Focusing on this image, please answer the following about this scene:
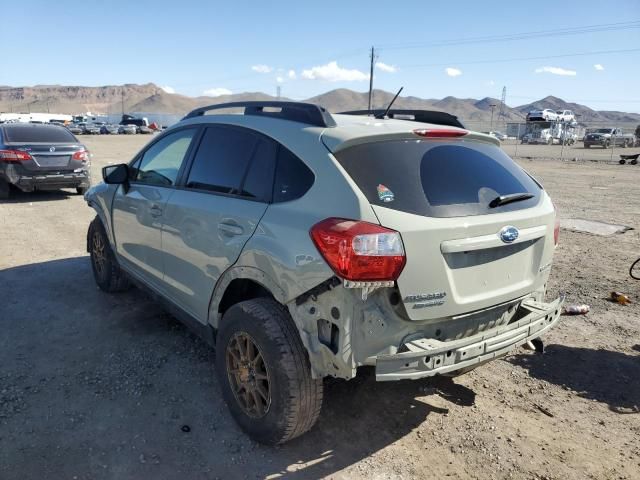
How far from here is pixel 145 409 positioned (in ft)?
10.7

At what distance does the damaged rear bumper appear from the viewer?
239cm

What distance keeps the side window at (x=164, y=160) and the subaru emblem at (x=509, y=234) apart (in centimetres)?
236

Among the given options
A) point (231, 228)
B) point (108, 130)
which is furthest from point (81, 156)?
point (108, 130)

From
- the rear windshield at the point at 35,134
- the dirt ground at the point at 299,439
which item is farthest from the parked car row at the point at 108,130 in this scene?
the dirt ground at the point at 299,439

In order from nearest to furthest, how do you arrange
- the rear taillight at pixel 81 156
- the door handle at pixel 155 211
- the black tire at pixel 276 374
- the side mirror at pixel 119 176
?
the black tire at pixel 276 374 < the door handle at pixel 155 211 < the side mirror at pixel 119 176 < the rear taillight at pixel 81 156

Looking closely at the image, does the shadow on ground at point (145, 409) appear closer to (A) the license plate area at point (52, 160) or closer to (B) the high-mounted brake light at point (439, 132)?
(B) the high-mounted brake light at point (439, 132)

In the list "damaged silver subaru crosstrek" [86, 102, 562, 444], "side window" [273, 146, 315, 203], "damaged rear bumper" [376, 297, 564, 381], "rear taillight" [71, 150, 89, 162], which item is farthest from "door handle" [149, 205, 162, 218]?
"rear taillight" [71, 150, 89, 162]

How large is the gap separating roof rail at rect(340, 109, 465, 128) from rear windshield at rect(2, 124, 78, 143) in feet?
30.8

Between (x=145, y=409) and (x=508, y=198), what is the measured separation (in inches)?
104

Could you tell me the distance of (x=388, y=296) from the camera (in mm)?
2438

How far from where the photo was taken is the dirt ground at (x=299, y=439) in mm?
2793

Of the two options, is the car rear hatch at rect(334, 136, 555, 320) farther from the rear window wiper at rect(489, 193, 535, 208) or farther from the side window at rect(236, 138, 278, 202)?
the side window at rect(236, 138, 278, 202)

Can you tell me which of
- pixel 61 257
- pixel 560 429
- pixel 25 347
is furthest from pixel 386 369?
pixel 61 257

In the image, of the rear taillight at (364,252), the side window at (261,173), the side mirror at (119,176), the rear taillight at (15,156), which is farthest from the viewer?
the rear taillight at (15,156)
